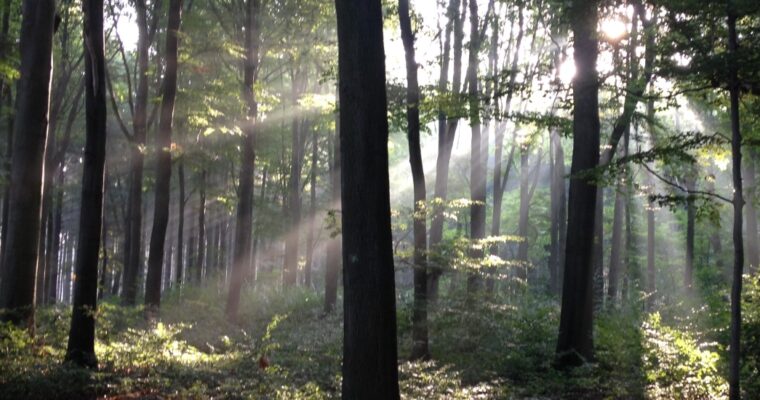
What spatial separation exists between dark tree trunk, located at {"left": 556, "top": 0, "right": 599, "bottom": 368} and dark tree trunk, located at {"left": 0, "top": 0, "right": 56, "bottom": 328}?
9.31 m

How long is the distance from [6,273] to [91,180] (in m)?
2.63

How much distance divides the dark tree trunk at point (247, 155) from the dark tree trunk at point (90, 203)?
10226mm

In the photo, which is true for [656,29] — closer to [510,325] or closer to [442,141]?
[510,325]

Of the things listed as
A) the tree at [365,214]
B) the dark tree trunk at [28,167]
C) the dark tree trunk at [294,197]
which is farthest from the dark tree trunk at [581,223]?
the dark tree trunk at [294,197]

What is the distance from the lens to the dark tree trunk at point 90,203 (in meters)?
9.19

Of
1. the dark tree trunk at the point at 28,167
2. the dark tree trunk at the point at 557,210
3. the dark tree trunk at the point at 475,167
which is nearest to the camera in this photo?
the dark tree trunk at the point at 28,167

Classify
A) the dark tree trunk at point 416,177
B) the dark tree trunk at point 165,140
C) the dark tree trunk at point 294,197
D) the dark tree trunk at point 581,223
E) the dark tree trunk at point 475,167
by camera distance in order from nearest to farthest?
the dark tree trunk at point 581,223, the dark tree trunk at point 416,177, the dark tree trunk at point 165,140, the dark tree trunk at point 475,167, the dark tree trunk at point 294,197

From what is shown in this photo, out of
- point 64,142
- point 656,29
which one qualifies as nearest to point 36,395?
point 656,29

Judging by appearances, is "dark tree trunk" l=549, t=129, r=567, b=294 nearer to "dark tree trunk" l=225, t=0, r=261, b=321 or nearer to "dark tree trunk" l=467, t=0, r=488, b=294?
"dark tree trunk" l=467, t=0, r=488, b=294

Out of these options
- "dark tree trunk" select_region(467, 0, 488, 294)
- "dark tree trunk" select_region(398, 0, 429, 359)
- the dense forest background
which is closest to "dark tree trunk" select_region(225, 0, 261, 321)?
the dense forest background

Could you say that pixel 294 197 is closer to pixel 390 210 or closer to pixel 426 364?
pixel 426 364

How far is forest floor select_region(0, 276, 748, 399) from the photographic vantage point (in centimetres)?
835

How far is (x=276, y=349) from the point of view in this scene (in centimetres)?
1474

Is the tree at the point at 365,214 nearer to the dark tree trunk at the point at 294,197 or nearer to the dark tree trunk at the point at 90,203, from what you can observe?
the dark tree trunk at the point at 90,203
